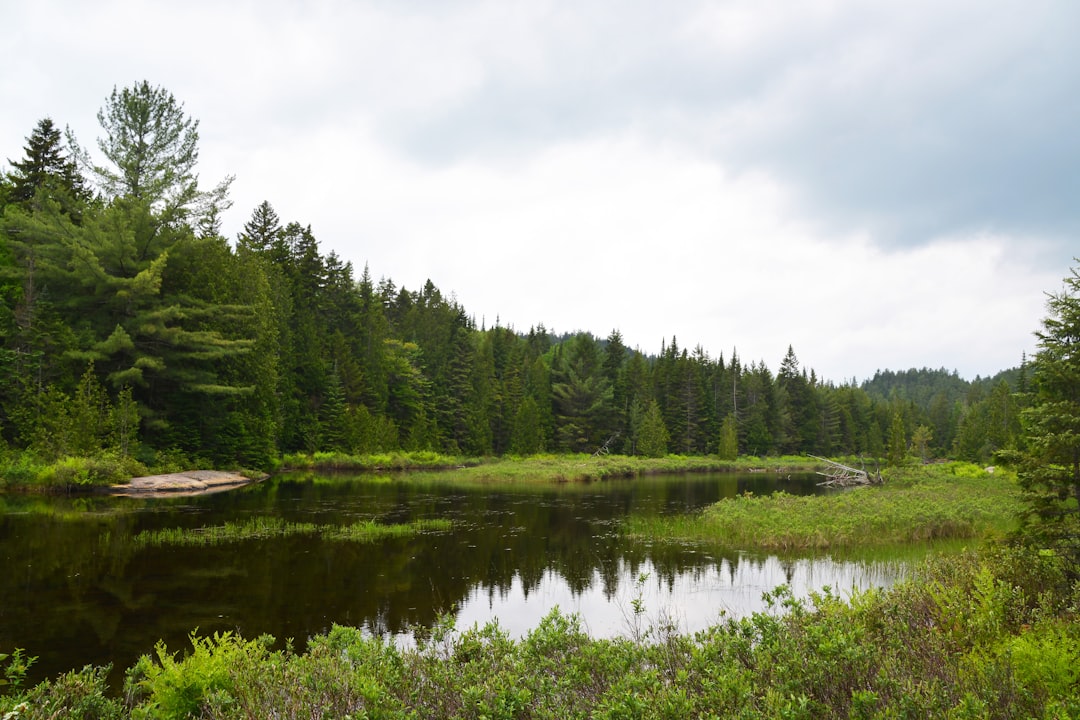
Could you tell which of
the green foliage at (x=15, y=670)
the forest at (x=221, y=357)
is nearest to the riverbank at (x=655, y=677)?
the green foliage at (x=15, y=670)

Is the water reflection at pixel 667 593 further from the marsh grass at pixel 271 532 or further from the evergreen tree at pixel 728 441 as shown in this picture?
the evergreen tree at pixel 728 441

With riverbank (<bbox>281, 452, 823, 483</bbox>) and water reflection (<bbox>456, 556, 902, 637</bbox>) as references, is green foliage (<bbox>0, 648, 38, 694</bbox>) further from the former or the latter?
riverbank (<bbox>281, 452, 823, 483</bbox>)

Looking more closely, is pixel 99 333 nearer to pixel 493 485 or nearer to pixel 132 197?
pixel 132 197

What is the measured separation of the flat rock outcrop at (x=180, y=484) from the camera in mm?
30841

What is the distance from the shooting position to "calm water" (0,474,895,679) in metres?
10.9

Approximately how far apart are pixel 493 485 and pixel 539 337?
7453 cm

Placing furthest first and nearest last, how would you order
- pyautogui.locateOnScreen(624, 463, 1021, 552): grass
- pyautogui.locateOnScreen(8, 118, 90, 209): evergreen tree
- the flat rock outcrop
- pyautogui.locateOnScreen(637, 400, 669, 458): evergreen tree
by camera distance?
pyautogui.locateOnScreen(637, 400, 669, 458): evergreen tree < pyautogui.locateOnScreen(8, 118, 90, 209): evergreen tree < the flat rock outcrop < pyautogui.locateOnScreen(624, 463, 1021, 552): grass

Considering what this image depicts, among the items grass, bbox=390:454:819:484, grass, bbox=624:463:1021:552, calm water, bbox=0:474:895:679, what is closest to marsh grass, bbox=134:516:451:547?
calm water, bbox=0:474:895:679

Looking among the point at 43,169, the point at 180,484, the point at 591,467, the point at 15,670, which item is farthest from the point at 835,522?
the point at 43,169

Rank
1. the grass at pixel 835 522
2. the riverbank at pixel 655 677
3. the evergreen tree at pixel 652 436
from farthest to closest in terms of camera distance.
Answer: the evergreen tree at pixel 652 436 < the grass at pixel 835 522 < the riverbank at pixel 655 677

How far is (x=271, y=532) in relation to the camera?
65.7ft

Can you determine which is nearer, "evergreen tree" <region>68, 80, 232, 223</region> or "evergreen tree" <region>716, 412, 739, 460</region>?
"evergreen tree" <region>68, 80, 232, 223</region>

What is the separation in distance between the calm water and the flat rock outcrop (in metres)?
4.90

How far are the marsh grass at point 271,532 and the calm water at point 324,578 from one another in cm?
63
